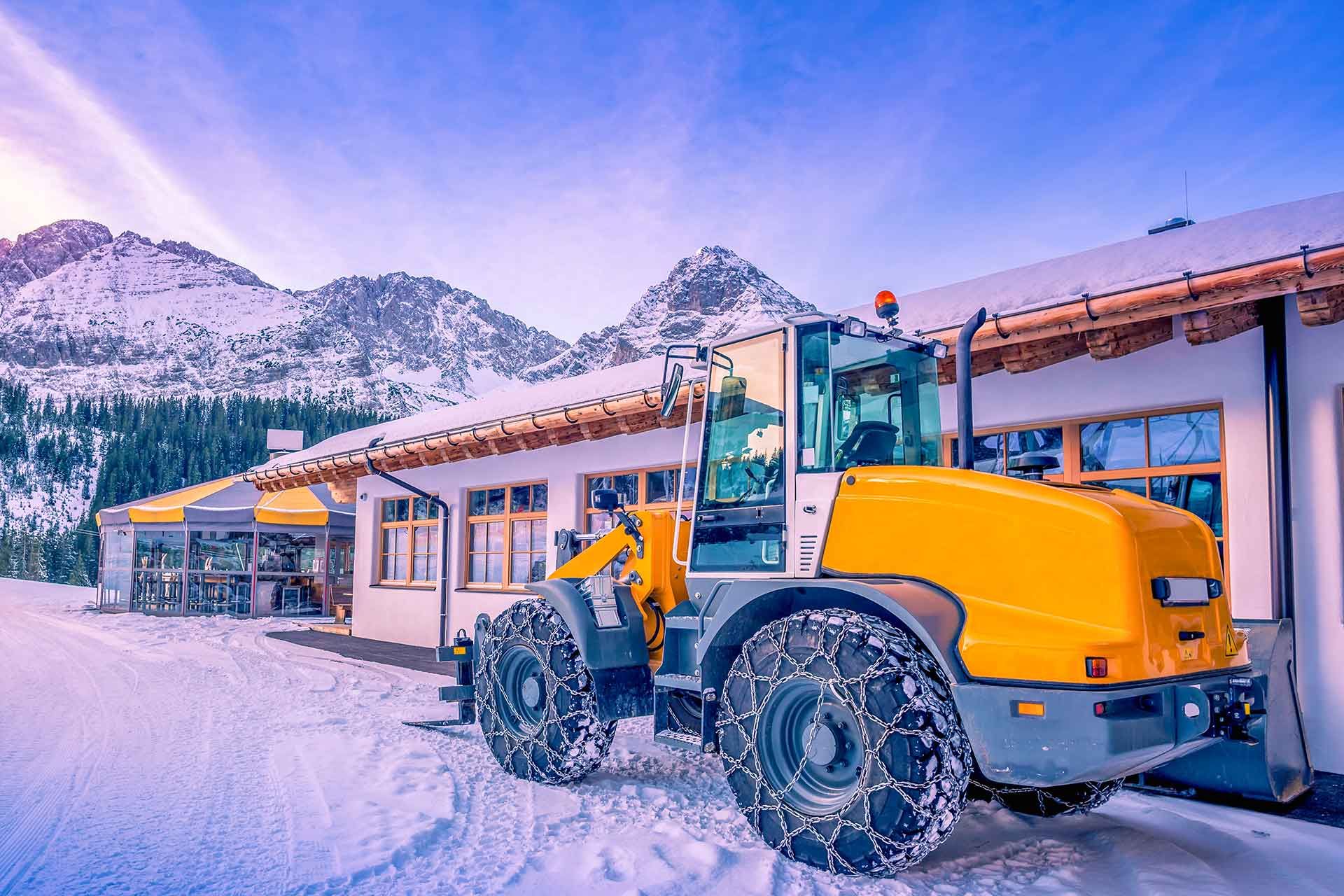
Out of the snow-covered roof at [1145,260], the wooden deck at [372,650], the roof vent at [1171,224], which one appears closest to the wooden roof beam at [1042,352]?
the snow-covered roof at [1145,260]

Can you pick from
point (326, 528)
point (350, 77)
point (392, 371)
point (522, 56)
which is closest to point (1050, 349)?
point (522, 56)

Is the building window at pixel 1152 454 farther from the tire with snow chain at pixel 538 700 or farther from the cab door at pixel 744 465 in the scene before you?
the tire with snow chain at pixel 538 700

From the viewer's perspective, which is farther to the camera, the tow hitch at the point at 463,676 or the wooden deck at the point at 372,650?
the wooden deck at the point at 372,650

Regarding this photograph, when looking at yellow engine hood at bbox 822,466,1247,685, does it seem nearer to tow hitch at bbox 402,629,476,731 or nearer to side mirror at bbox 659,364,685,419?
side mirror at bbox 659,364,685,419

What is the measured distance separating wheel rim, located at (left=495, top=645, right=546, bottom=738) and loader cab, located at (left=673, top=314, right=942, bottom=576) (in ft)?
4.15

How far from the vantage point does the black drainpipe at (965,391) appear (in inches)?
148

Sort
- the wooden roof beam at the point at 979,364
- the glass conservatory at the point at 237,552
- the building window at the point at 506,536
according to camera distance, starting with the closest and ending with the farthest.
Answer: the wooden roof beam at the point at 979,364 < the building window at the point at 506,536 < the glass conservatory at the point at 237,552

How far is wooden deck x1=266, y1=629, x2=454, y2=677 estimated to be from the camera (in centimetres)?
1026

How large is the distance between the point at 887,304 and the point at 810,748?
79.9 inches

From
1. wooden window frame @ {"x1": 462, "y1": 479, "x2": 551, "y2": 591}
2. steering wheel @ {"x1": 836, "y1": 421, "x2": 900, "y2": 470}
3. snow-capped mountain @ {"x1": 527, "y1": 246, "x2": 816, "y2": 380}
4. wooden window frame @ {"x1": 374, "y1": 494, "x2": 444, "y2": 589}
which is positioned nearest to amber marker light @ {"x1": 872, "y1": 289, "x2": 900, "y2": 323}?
steering wheel @ {"x1": 836, "y1": 421, "x2": 900, "y2": 470}

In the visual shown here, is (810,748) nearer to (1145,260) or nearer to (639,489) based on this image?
(1145,260)

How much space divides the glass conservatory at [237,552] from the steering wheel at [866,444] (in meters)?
17.8

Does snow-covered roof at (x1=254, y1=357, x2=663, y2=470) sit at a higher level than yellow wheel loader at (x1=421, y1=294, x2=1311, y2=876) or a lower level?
higher

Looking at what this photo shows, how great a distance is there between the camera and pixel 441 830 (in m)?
3.98
